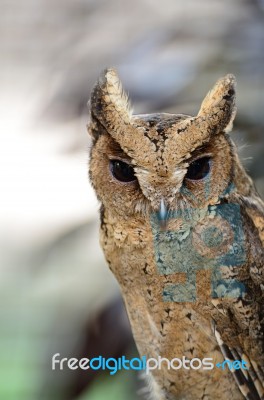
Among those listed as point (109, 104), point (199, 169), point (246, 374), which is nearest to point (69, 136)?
point (109, 104)

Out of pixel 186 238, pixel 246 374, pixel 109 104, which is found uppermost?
pixel 109 104

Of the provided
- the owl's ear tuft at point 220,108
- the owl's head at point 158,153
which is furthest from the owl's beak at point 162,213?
the owl's ear tuft at point 220,108

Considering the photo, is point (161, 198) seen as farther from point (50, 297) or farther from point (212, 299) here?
point (50, 297)

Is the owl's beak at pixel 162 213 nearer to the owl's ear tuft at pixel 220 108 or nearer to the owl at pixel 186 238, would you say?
the owl at pixel 186 238

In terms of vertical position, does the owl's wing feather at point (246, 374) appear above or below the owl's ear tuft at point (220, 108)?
below

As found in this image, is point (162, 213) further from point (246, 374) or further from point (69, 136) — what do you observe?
point (246, 374)

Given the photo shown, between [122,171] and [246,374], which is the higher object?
[122,171]

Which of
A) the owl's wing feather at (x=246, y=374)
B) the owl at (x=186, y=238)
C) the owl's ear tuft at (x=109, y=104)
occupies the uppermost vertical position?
the owl's ear tuft at (x=109, y=104)
